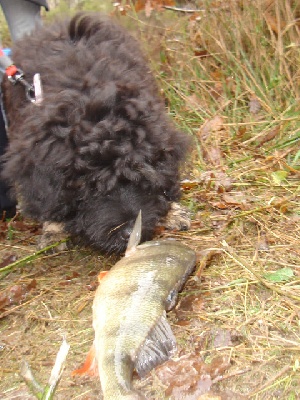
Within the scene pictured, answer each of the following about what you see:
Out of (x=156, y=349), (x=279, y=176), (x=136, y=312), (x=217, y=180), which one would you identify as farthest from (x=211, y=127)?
(x=156, y=349)

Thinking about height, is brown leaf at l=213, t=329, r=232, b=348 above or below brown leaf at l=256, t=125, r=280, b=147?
above

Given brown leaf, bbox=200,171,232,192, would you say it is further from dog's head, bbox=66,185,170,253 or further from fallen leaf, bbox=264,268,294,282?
fallen leaf, bbox=264,268,294,282

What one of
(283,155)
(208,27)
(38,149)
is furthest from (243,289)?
(208,27)

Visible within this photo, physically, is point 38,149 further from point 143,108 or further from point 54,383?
point 54,383

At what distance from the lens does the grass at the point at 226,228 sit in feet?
8.46

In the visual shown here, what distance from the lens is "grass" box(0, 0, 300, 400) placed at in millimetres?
2580

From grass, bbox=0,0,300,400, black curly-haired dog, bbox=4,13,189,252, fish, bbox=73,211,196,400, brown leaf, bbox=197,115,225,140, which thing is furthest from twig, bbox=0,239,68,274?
brown leaf, bbox=197,115,225,140

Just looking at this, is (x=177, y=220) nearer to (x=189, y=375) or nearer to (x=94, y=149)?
(x=94, y=149)

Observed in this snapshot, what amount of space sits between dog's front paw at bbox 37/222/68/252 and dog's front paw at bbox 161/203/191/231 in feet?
2.51

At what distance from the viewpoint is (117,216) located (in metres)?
3.10

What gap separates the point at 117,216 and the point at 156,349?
97 cm

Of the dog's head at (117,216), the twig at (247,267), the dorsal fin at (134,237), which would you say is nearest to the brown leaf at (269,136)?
the twig at (247,267)

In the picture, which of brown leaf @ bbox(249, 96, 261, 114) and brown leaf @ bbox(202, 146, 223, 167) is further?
brown leaf @ bbox(249, 96, 261, 114)

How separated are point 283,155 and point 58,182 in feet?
7.40
